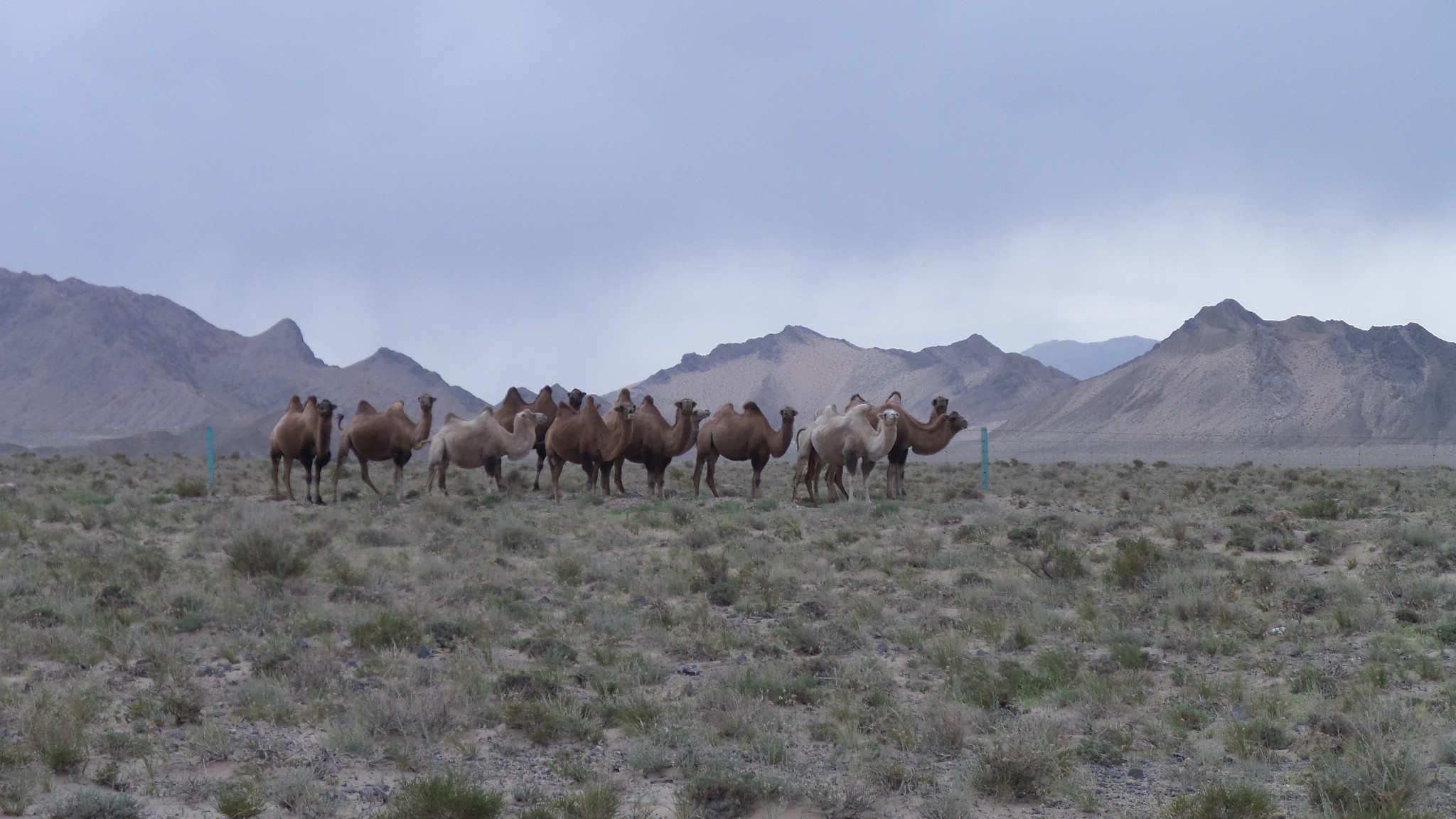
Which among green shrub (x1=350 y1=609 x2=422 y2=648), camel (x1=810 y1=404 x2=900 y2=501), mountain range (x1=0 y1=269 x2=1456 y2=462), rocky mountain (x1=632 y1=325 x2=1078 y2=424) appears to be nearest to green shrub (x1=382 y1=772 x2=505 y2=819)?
green shrub (x1=350 y1=609 x2=422 y2=648)

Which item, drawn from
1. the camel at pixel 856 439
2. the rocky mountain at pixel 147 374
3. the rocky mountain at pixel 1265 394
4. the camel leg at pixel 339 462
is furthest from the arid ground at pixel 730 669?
the rocky mountain at pixel 147 374

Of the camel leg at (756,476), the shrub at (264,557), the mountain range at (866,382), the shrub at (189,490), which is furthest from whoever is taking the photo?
the mountain range at (866,382)

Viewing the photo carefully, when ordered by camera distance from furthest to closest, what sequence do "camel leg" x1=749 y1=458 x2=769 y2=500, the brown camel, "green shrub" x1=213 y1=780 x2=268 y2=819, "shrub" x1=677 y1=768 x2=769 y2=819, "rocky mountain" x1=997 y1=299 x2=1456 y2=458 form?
"rocky mountain" x1=997 y1=299 x2=1456 y2=458 < the brown camel < "camel leg" x1=749 y1=458 x2=769 y2=500 < "shrub" x1=677 y1=768 x2=769 y2=819 < "green shrub" x1=213 y1=780 x2=268 y2=819

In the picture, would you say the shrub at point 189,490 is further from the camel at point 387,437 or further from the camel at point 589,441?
the camel at point 589,441

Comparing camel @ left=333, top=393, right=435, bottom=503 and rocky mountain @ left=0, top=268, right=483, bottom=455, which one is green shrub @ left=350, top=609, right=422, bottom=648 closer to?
camel @ left=333, top=393, right=435, bottom=503

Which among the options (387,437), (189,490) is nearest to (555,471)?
(387,437)

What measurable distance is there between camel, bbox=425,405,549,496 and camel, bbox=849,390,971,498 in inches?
270

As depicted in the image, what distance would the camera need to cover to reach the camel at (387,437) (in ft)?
77.4

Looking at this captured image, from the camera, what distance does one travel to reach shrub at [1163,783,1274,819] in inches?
259

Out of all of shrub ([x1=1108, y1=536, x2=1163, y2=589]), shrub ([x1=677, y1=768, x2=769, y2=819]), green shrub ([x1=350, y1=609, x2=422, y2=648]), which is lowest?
shrub ([x1=677, y1=768, x2=769, y2=819])

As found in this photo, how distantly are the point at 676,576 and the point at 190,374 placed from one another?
133193mm

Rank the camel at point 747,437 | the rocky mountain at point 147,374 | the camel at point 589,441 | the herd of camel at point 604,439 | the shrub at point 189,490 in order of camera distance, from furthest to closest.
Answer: the rocky mountain at point 147,374 < the shrub at point 189,490 < the camel at point 747,437 < the camel at point 589,441 < the herd of camel at point 604,439

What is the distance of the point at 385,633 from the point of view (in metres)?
10.9

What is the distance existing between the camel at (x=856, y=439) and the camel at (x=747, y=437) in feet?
3.01
